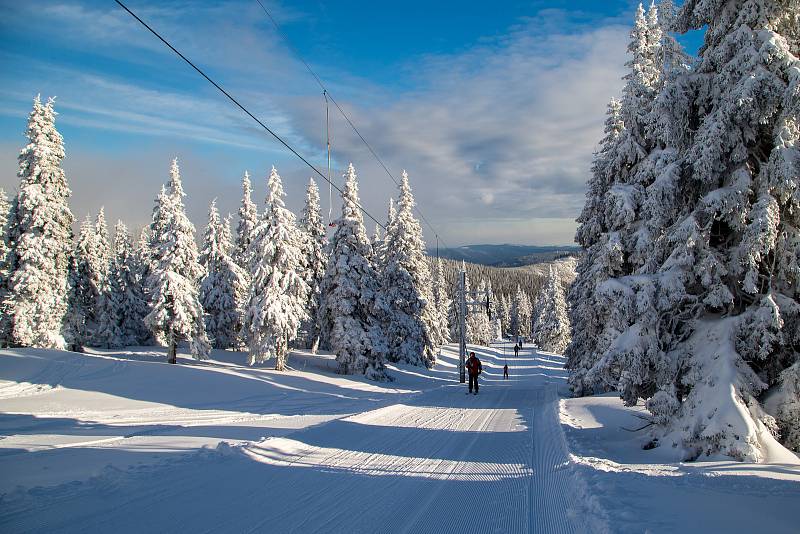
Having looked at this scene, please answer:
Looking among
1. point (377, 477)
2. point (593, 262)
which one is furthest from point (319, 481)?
point (593, 262)

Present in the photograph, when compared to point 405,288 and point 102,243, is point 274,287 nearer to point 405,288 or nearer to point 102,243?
point 405,288

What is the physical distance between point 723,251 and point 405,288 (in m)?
29.3

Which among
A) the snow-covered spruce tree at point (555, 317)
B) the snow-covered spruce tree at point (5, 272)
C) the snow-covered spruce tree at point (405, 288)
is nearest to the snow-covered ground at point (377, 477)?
the snow-covered spruce tree at point (5, 272)

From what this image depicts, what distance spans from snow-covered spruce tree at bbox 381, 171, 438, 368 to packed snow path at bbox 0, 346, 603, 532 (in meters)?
24.9

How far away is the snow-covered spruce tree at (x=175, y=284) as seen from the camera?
3297cm

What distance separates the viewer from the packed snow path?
582 cm

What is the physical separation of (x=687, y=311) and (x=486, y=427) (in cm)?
581

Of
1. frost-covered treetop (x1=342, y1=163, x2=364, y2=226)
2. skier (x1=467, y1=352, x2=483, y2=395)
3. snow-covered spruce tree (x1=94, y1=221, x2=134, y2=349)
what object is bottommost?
skier (x1=467, y1=352, x2=483, y2=395)

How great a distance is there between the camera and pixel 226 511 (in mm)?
6062

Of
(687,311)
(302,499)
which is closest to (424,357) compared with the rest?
(687,311)

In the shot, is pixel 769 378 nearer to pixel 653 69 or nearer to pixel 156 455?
pixel 156 455

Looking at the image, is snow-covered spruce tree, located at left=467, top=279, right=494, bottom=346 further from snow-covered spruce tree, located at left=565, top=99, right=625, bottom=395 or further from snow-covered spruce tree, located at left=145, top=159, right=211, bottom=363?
snow-covered spruce tree, located at left=565, top=99, right=625, bottom=395

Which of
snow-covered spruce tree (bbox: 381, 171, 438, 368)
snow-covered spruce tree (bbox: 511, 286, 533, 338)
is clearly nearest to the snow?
snow-covered spruce tree (bbox: 381, 171, 438, 368)

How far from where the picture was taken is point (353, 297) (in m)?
32.2
